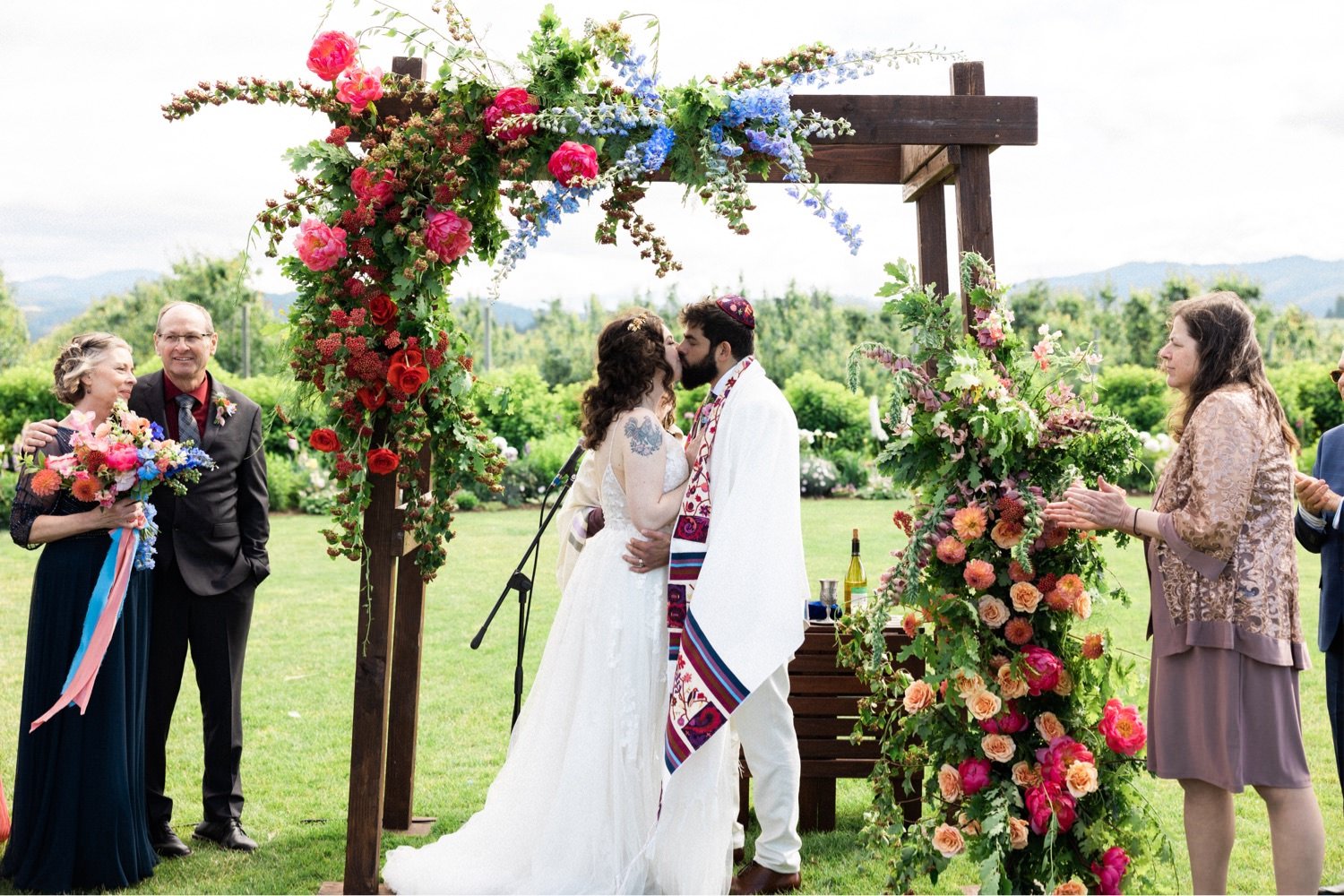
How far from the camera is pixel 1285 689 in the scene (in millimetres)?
3328

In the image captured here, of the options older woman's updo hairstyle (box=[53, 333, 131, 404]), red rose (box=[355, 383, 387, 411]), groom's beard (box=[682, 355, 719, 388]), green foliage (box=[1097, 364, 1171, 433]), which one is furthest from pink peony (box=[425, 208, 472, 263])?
green foliage (box=[1097, 364, 1171, 433])

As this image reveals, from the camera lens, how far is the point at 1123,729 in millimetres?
3570

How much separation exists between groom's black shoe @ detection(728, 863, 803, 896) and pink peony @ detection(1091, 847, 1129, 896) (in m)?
1.06

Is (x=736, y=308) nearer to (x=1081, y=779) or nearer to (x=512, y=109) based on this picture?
(x=512, y=109)

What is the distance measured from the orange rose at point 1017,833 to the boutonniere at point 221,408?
3184 mm

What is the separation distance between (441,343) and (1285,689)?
2.78 meters

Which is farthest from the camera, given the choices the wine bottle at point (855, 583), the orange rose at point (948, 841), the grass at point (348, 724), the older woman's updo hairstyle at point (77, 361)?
the wine bottle at point (855, 583)

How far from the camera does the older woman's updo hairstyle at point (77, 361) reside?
Answer: 164 inches

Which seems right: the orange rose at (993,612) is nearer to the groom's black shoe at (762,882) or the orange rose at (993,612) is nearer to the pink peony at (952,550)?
the pink peony at (952,550)

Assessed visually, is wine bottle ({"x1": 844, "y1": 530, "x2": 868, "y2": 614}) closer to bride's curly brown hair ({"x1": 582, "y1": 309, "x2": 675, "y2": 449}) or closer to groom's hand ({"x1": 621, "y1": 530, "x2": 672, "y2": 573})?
groom's hand ({"x1": 621, "y1": 530, "x2": 672, "y2": 573})

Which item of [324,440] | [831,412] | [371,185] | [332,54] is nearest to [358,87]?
[332,54]

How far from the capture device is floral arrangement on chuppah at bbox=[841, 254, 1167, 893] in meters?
3.56

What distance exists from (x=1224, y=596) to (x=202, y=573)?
3.51 m

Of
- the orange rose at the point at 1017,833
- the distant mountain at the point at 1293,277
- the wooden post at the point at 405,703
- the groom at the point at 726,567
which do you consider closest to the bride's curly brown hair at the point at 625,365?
the groom at the point at 726,567
